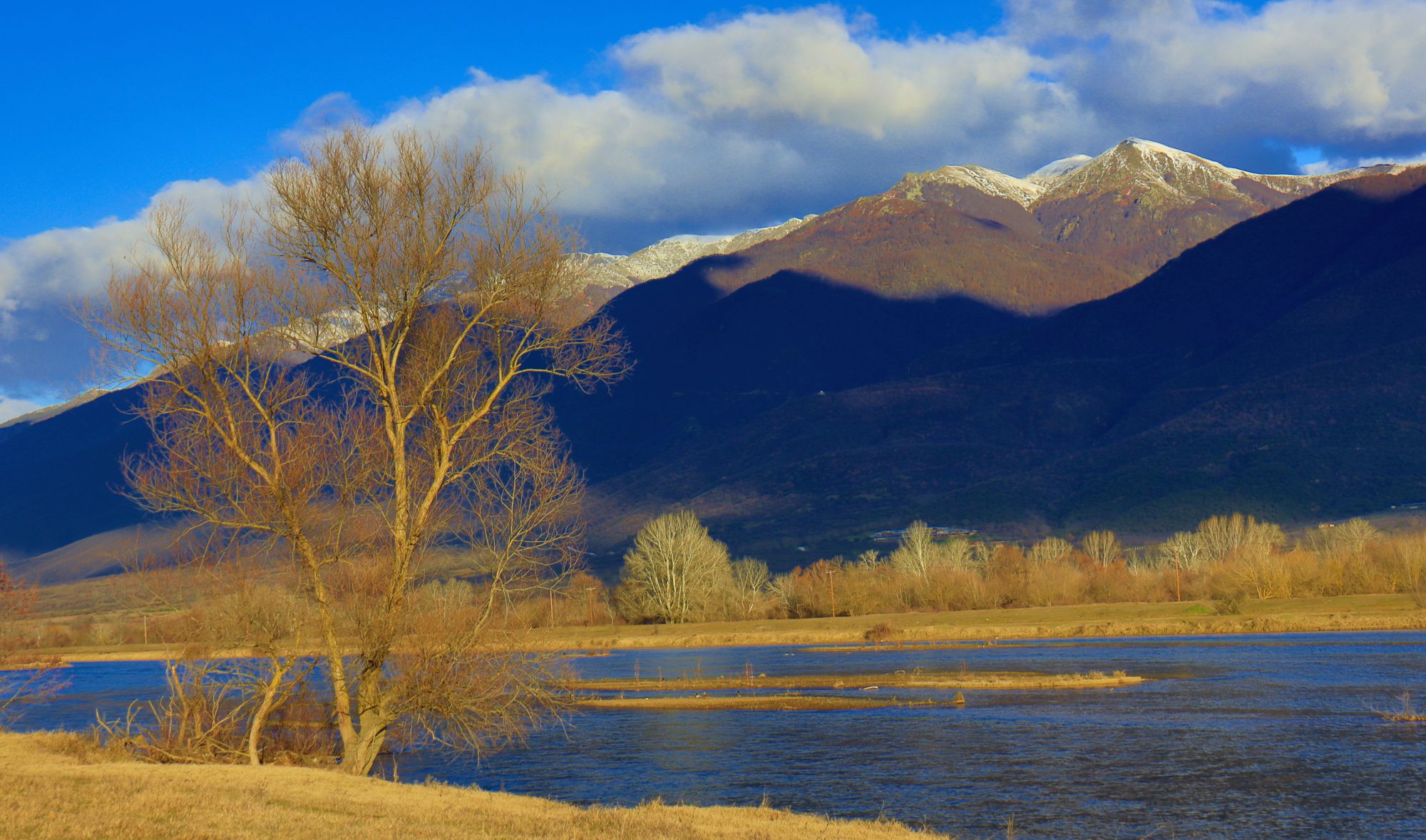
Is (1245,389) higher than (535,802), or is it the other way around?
(1245,389)

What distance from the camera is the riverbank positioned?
8475 centimetres

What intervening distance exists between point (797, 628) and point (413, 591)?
273 feet

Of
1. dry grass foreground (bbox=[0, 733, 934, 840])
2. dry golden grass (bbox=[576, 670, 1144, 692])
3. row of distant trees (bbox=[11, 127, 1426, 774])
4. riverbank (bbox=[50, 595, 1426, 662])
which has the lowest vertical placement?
riverbank (bbox=[50, 595, 1426, 662])

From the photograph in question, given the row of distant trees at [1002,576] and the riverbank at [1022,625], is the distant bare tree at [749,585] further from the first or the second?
the riverbank at [1022,625]

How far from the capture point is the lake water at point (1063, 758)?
28578mm

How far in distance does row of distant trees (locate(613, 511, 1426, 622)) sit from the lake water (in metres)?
37.2

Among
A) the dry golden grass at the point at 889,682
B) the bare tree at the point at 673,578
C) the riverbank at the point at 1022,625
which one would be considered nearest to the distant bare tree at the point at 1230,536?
the riverbank at the point at 1022,625

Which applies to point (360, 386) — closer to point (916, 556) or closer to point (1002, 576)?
point (1002, 576)

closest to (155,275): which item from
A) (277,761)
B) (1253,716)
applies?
(277,761)

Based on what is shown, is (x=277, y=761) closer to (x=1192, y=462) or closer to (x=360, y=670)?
(x=360, y=670)

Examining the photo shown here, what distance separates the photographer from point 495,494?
1006 inches

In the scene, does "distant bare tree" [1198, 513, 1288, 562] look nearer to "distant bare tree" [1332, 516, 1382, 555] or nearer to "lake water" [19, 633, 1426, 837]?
"distant bare tree" [1332, 516, 1382, 555]

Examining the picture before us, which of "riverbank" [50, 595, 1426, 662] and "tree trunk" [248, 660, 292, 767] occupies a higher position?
"tree trunk" [248, 660, 292, 767]

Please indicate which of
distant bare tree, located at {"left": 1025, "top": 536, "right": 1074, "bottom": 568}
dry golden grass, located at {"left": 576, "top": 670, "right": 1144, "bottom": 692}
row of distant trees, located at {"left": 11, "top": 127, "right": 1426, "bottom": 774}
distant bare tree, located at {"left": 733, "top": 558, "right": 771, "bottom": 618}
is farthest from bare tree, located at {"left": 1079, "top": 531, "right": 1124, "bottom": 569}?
row of distant trees, located at {"left": 11, "top": 127, "right": 1426, "bottom": 774}
